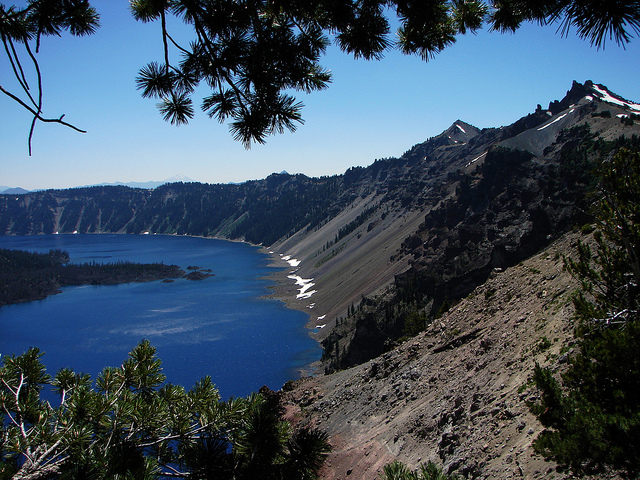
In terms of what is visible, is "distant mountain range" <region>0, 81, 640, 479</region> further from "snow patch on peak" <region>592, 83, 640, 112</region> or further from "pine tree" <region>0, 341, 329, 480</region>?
"pine tree" <region>0, 341, 329, 480</region>

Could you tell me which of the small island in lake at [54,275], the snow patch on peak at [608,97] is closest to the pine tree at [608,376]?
the snow patch on peak at [608,97]

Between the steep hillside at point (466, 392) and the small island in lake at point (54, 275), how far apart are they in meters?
163

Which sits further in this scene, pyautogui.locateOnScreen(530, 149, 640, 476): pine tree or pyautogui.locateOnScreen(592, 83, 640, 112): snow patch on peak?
pyautogui.locateOnScreen(592, 83, 640, 112): snow patch on peak

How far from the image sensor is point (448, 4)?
7.38m

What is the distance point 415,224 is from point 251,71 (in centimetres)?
14918

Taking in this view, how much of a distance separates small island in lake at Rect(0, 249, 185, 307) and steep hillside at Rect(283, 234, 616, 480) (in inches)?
6429

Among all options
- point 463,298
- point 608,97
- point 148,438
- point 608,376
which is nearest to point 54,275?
point 463,298

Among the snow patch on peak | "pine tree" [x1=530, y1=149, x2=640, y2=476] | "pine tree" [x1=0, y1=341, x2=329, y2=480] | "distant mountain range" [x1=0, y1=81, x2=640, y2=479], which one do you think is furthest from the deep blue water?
the snow patch on peak

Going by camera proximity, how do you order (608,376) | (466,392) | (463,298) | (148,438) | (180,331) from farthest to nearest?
(180,331), (463,298), (466,392), (608,376), (148,438)

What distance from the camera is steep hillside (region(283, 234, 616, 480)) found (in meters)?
12.3

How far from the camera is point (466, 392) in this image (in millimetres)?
16984

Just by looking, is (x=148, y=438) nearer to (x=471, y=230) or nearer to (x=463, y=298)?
(x=463, y=298)

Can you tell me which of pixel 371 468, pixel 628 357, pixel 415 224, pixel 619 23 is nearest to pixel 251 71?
pixel 619 23

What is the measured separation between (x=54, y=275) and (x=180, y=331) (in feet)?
360
